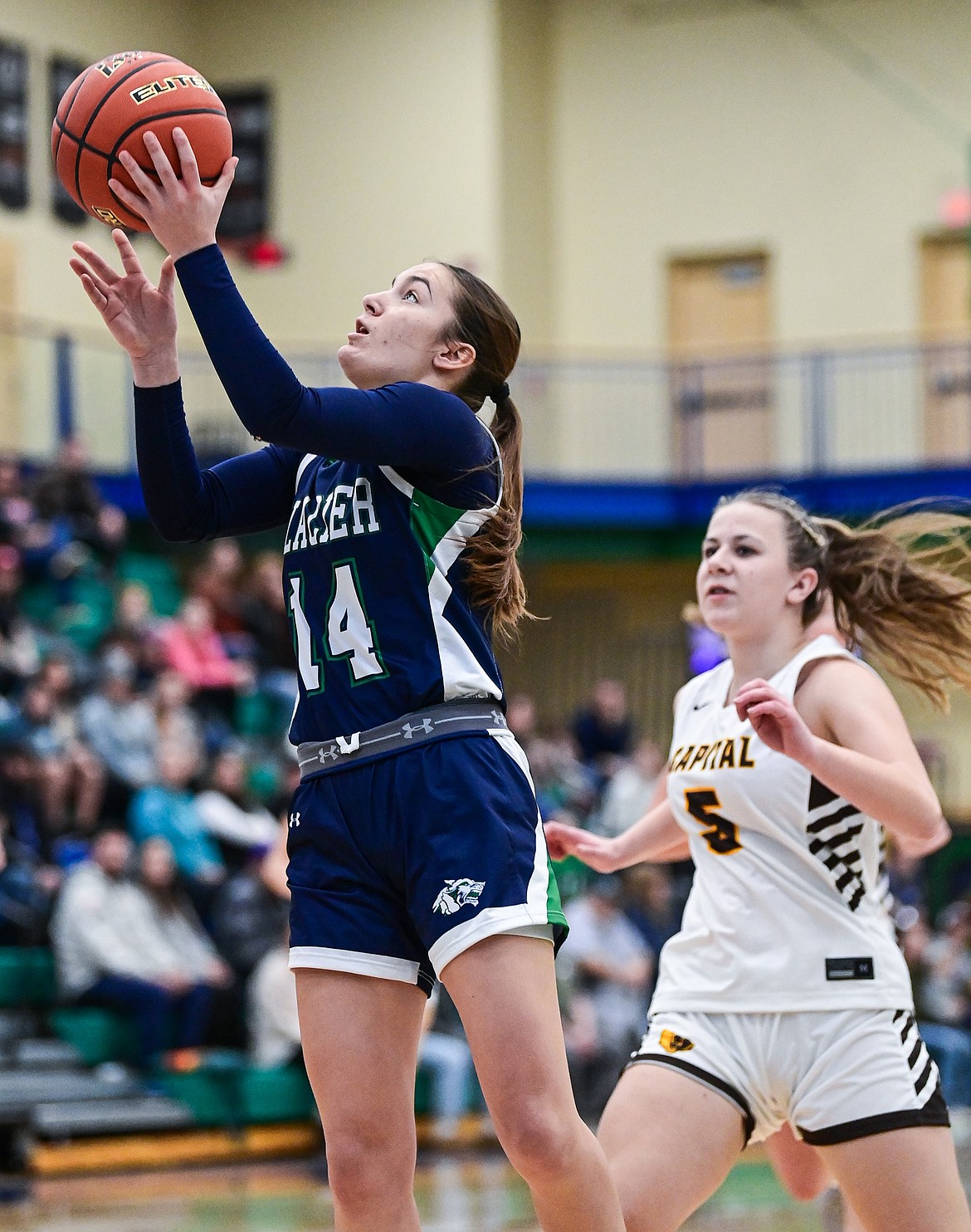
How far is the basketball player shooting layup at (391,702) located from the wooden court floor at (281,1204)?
428cm

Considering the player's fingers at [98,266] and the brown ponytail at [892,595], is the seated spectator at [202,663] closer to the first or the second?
the brown ponytail at [892,595]

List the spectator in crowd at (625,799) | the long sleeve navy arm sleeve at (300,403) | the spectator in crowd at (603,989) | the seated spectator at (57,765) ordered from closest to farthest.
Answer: the long sleeve navy arm sleeve at (300,403)
the seated spectator at (57,765)
the spectator in crowd at (603,989)
the spectator in crowd at (625,799)

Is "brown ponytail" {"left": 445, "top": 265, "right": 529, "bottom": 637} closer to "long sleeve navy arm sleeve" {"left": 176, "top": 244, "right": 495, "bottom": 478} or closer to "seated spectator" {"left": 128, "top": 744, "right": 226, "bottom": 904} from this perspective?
"long sleeve navy arm sleeve" {"left": 176, "top": 244, "right": 495, "bottom": 478}

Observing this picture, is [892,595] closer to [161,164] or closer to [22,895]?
[161,164]

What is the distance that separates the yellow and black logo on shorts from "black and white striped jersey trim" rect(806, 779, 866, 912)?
0.47 meters

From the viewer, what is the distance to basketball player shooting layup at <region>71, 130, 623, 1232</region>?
3162 mm

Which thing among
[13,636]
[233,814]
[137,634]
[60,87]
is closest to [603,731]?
[137,634]

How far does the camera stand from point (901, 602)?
4.49 metres

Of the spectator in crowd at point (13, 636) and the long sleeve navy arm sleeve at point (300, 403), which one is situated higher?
the long sleeve navy arm sleeve at point (300, 403)

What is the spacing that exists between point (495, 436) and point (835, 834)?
3.86ft

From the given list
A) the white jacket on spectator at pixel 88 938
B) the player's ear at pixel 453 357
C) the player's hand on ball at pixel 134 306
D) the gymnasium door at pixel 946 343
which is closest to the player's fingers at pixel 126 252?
the player's hand on ball at pixel 134 306

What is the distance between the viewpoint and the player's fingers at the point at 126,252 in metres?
3.22

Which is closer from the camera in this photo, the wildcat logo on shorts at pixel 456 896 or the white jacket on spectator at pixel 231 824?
the wildcat logo on shorts at pixel 456 896

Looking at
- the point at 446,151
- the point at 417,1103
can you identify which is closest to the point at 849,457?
the point at 446,151
